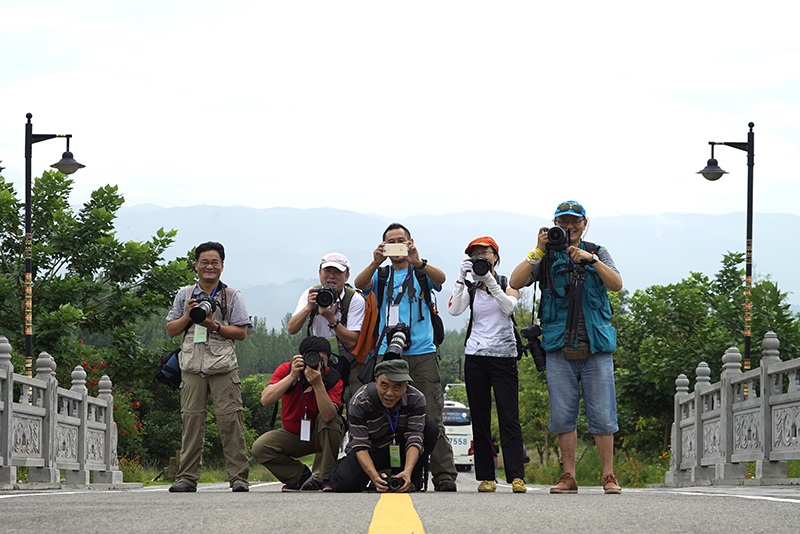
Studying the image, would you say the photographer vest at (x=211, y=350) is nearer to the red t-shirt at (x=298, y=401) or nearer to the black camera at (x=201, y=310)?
the black camera at (x=201, y=310)

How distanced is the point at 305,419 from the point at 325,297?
1.14 metres

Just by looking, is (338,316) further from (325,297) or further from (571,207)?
(571,207)

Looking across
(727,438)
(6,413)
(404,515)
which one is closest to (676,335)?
(727,438)

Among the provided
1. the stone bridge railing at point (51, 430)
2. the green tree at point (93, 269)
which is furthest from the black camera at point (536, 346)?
the green tree at point (93, 269)

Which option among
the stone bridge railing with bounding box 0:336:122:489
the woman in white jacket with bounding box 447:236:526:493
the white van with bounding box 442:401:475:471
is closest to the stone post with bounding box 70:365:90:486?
the stone bridge railing with bounding box 0:336:122:489

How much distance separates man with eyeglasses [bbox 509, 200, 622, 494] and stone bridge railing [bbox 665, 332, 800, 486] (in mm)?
4534

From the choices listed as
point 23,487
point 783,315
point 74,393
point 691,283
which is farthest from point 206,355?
point 691,283

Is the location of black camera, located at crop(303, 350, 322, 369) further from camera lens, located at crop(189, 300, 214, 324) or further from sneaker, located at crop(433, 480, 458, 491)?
sneaker, located at crop(433, 480, 458, 491)

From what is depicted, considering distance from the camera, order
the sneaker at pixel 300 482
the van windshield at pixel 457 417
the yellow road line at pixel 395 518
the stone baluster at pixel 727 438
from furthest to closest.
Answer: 1. the van windshield at pixel 457 417
2. the stone baluster at pixel 727 438
3. the sneaker at pixel 300 482
4. the yellow road line at pixel 395 518

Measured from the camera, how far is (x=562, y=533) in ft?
17.5

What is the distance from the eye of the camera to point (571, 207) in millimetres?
9992

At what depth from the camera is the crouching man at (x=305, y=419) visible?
1084 cm

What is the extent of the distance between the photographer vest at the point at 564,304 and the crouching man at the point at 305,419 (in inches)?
78.6

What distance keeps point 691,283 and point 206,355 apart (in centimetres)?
2944
